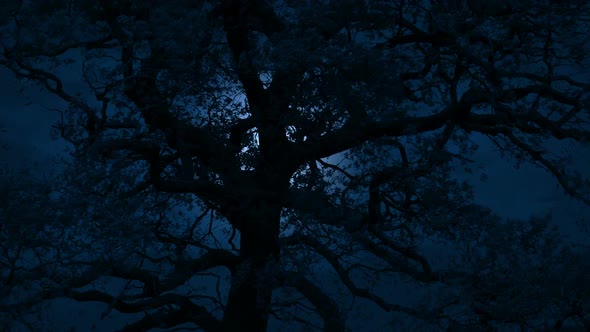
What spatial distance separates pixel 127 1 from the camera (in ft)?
32.4

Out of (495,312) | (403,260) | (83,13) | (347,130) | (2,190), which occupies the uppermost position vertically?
(83,13)

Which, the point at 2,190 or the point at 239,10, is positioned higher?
the point at 239,10

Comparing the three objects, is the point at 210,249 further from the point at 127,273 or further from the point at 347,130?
the point at 347,130

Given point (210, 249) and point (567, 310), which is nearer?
point (567, 310)

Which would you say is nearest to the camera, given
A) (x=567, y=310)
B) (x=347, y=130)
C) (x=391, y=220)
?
(x=567, y=310)

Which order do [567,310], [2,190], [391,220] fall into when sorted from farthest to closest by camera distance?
[391,220]
[567,310]
[2,190]

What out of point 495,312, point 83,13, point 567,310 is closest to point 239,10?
point 83,13

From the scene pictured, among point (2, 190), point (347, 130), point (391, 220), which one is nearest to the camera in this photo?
point (2, 190)

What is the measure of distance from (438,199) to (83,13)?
241 inches

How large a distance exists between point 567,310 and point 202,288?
211 inches

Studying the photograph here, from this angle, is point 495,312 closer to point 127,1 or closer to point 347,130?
point 347,130

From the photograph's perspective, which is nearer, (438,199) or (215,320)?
(438,199)

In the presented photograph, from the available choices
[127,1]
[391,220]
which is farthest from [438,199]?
[127,1]

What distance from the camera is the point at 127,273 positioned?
8953 mm
